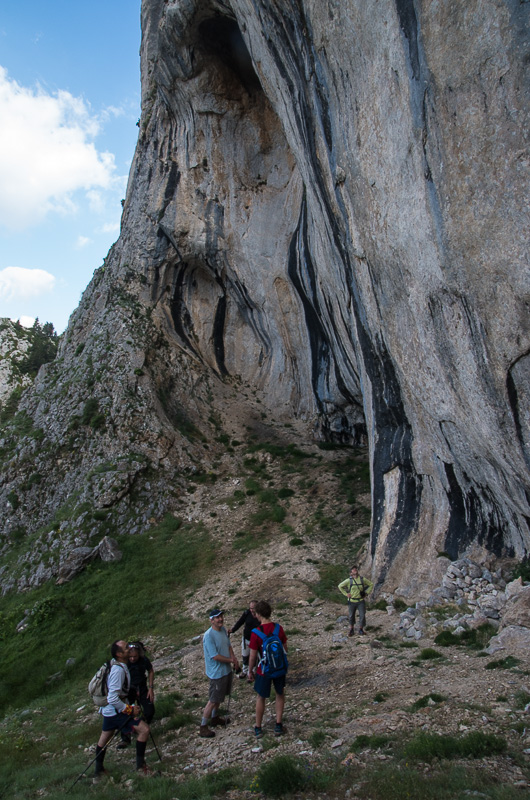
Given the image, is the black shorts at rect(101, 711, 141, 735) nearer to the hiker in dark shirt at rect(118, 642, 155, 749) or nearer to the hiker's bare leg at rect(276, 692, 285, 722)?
the hiker in dark shirt at rect(118, 642, 155, 749)

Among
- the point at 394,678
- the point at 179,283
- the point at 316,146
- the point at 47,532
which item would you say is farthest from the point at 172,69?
the point at 394,678

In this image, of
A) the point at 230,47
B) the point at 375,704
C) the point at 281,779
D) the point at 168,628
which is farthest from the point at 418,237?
the point at 230,47

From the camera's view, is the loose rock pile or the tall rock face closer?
the tall rock face

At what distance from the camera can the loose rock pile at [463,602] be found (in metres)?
9.41

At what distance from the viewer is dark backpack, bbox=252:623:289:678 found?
6172mm

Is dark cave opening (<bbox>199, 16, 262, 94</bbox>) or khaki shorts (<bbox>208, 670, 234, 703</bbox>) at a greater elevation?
dark cave opening (<bbox>199, 16, 262, 94</bbox>)

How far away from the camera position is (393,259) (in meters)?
11.3

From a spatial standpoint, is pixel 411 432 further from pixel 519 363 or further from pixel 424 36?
pixel 424 36

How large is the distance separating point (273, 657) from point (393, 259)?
8.84 m

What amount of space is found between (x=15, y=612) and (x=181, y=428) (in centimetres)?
1178

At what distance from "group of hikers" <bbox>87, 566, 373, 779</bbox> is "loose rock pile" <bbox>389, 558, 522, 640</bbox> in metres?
4.45

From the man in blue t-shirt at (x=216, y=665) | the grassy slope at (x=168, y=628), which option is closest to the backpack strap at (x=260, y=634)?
the man in blue t-shirt at (x=216, y=665)

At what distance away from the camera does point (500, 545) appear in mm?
10750

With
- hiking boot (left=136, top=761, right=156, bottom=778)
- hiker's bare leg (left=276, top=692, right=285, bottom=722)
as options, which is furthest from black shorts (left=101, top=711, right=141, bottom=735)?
hiker's bare leg (left=276, top=692, right=285, bottom=722)
